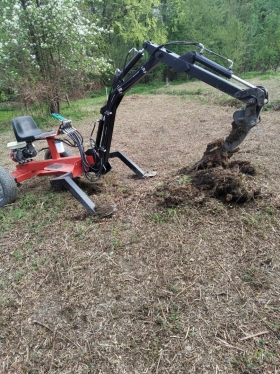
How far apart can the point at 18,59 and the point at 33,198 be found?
7339 millimetres

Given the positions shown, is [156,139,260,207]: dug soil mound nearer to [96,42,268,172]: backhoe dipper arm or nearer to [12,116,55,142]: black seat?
[96,42,268,172]: backhoe dipper arm

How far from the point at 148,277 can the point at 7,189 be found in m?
2.46

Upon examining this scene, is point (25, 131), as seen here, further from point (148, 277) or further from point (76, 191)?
point (148, 277)

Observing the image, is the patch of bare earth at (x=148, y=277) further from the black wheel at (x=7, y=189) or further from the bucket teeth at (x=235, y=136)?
the bucket teeth at (x=235, y=136)

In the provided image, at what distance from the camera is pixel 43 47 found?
941cm

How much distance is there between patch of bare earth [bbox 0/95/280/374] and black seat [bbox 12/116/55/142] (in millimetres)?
786

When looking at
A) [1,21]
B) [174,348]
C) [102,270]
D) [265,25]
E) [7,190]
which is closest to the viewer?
[174,348]

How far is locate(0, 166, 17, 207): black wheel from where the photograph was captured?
4066 mm

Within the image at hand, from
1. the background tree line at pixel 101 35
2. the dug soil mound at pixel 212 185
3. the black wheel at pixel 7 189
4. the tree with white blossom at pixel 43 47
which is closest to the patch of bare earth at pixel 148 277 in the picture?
the dug soil mound at pixel 212 185

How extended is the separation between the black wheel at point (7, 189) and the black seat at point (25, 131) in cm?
59

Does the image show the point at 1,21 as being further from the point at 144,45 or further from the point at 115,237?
the point at 115,237

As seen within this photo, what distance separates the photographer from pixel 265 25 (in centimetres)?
2211

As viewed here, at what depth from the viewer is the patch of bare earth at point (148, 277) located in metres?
2.03

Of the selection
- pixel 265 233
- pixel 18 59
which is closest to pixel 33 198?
pixel 265 233
